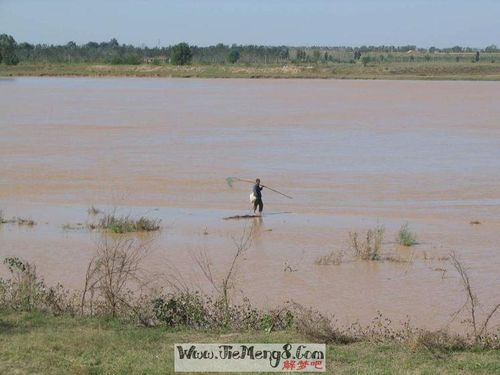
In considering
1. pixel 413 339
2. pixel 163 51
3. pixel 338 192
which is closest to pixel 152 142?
pixel 338 192

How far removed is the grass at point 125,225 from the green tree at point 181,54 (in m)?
93.6

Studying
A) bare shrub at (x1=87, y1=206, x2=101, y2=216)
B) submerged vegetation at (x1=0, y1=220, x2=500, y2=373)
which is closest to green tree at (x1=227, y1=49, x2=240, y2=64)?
bare shrub at (x1=87, y1=206, x2=101, y2=216)

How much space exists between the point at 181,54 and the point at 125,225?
9504 cm

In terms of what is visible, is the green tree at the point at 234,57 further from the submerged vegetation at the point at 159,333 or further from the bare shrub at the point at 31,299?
the submerged vegetation at the point at 159,333

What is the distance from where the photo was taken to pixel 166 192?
2322 centimetres

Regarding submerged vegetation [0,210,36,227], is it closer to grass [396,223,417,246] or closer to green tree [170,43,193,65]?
grass [396,223,417,246]

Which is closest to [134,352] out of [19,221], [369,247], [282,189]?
[369,247]

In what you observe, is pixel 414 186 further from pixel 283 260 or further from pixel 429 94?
pixel 429 94

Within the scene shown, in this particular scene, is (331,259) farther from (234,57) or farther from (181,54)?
(234,57)

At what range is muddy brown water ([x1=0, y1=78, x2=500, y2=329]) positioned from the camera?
14305mm

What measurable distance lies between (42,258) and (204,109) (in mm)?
33621

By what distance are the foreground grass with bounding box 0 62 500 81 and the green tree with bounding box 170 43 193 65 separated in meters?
3.90

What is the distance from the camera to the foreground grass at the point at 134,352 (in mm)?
7410

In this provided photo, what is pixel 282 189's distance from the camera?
77.2 ft
